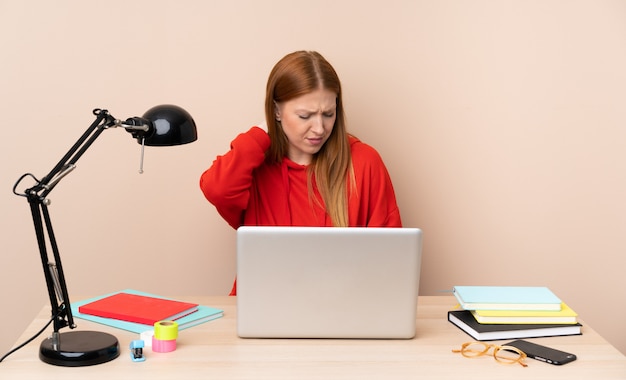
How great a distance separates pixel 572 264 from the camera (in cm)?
298

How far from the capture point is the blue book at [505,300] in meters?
1.84

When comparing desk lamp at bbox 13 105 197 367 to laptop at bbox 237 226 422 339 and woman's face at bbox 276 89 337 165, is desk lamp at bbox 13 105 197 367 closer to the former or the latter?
laptop at bbox 237 226 422 339

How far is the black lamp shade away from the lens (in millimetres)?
1704

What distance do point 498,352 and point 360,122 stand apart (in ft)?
4.64

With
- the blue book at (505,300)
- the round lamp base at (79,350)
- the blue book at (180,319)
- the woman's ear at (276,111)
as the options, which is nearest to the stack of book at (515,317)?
the blue book at (505,300)

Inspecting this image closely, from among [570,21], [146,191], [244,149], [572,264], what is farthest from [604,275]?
[146,191]

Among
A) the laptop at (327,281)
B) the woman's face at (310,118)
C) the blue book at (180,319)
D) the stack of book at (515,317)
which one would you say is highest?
the woman's face at (310,118)

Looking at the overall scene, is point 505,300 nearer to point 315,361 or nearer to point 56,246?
point 315,361

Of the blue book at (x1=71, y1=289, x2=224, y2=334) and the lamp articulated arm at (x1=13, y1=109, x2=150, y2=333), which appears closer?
the lamp articulated arm at (x1=13, y1=109, x2=150, y2=333)

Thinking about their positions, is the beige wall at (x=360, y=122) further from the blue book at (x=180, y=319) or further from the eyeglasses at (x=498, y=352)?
the eyeglasses at (x=498, y=352)

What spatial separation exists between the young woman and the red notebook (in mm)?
576

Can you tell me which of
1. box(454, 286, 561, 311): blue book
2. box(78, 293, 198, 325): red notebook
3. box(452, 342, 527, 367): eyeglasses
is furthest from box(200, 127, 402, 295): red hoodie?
box(452, 342, 527, 367): eyeglasses

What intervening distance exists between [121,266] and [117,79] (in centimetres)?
72

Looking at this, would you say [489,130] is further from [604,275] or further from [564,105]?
[604,275]
